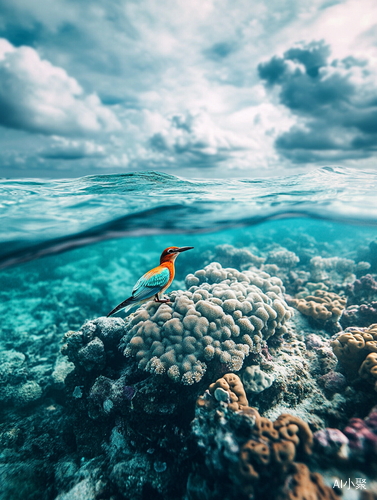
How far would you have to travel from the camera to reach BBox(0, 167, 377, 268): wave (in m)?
8.44

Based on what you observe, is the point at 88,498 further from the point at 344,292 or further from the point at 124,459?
the point at 344,292

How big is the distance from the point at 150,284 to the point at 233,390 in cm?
231

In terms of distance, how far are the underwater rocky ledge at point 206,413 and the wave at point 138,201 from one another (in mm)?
5971

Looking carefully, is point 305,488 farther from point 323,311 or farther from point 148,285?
point 323,311

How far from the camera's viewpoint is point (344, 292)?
855 centimetres

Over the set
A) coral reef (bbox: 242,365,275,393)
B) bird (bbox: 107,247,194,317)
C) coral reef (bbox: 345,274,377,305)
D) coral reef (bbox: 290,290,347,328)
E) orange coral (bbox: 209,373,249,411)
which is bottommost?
coral reef (bbox: 345,274,377,305)

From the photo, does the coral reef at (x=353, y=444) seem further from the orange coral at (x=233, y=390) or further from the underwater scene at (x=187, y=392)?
the orange coral at (x=233, y=390)

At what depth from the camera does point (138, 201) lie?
32.3ft

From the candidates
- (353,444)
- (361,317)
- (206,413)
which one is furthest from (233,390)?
(361,317)

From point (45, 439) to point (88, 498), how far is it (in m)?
2.31

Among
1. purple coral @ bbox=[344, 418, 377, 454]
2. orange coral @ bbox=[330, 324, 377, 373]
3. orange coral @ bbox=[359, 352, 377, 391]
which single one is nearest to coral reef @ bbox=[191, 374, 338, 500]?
purple coral @ bbox=[344, 418, 377, 454]

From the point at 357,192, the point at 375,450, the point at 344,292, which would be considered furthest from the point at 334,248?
the point at 375,450

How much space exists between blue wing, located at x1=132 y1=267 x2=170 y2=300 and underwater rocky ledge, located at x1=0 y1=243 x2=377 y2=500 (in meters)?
1.82

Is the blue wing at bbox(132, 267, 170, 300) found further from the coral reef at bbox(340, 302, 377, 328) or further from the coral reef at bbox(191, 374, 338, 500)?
the coral reef at bbox(340, 302, 377, 328)
